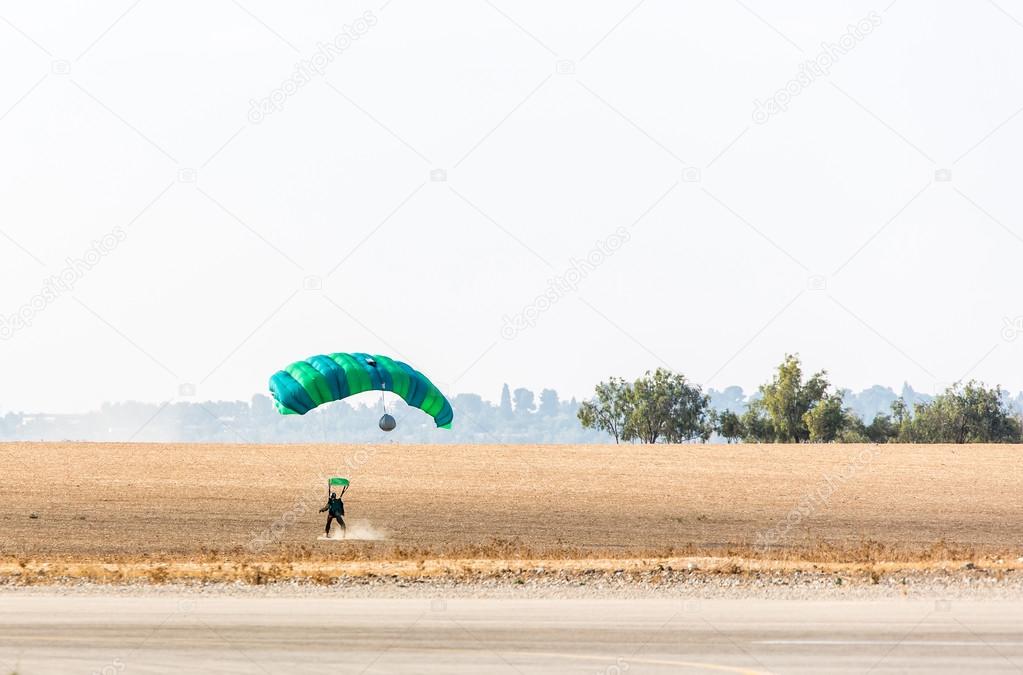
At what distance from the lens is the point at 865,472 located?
6069 cm

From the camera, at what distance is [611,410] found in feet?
408

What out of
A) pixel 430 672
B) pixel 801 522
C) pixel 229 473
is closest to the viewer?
pixel 430 672

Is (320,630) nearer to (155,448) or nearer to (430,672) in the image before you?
(430,672)

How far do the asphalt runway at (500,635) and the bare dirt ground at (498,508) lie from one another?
3.38 meters

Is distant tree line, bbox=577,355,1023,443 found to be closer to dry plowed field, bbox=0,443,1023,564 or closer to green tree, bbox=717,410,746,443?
green tree, bbox=717,410,746,443

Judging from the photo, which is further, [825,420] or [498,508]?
[825,420]

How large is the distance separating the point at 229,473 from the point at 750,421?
62.1 metres

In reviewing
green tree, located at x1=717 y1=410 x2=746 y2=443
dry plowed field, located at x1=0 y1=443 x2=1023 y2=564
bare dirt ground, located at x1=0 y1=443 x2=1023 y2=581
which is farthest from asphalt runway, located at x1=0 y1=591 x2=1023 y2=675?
green tree, located at x1=717 y1=410 x2=746 y2=443

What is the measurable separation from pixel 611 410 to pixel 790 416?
2175 cm

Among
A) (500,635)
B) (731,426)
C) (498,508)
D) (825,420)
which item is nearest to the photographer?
(500,635)

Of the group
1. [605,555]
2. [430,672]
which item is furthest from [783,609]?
[605,555]

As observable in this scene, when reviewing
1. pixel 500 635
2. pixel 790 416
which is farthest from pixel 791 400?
pixel 500 635

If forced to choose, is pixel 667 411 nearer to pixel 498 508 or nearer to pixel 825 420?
pixel 825 420

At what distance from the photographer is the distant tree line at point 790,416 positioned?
4193 inches
